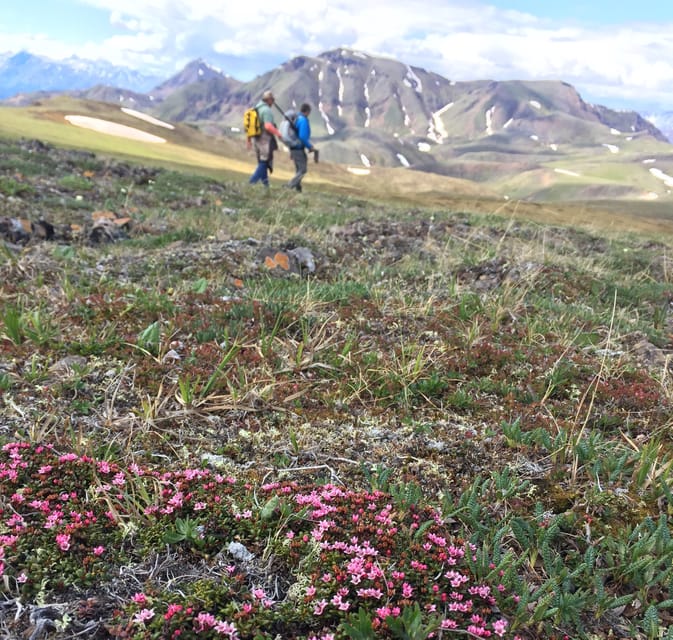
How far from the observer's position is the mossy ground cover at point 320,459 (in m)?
2.71

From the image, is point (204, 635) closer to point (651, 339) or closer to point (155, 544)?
point (155, 544)

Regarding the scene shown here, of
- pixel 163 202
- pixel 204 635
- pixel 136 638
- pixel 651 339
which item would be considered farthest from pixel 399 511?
pixel 163 202

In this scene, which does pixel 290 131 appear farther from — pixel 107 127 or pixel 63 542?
pixel 107 127

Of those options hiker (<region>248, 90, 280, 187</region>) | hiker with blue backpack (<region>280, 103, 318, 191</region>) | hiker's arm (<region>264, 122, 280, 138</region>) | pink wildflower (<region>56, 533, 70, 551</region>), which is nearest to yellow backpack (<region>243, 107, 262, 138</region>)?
hiker (<region>248, 90, 280, 187</region>)

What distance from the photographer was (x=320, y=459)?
4160 mm

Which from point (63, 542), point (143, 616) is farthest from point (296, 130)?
point (143, 616)

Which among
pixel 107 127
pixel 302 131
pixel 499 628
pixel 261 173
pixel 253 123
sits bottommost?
pixel 499 628

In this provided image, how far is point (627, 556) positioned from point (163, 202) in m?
15.7

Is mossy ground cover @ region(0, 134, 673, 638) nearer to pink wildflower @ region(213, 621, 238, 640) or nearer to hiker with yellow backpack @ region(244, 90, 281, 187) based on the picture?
pink wildflower @ region(213, 621, 238, 640)

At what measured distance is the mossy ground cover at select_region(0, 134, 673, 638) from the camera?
2707mm

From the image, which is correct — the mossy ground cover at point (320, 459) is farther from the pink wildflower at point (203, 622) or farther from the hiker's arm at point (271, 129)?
the hiker's arm at point (271, 129)

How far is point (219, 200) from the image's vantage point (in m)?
17.2

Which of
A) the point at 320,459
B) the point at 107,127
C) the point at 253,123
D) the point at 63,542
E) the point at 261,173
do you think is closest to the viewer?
the point at 63,542

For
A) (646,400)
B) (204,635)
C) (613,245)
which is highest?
(613,245)
